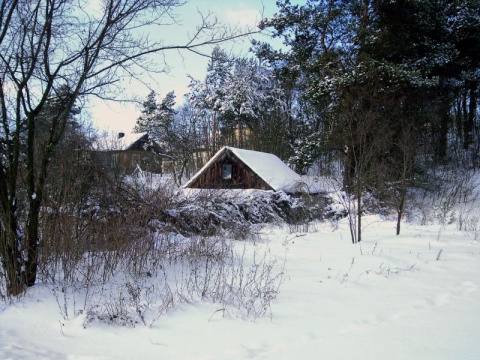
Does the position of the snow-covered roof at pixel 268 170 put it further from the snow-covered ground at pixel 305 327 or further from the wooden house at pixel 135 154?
the snow-covered ground at pixel 305 327

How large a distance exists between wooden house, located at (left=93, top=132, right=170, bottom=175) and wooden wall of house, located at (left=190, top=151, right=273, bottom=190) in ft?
10.5

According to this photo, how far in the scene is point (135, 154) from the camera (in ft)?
91.3

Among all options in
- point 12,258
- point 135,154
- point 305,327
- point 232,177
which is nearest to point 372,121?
point 305,327

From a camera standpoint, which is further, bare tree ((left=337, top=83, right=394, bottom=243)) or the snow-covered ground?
bare tree ((left=337, top=83, right=394, bottom=243))

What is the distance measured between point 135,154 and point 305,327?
25.5m

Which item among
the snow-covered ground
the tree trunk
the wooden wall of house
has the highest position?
the wooden wall of house

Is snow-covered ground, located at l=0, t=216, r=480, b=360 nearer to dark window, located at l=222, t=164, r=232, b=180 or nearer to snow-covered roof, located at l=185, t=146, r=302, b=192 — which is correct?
snow-covered roof, located at l=185, t=146, r=302, b=192

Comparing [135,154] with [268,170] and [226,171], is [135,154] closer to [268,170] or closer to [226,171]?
[226,171]

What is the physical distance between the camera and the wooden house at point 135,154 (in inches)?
608

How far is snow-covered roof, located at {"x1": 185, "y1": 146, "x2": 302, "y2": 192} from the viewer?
66.1ft

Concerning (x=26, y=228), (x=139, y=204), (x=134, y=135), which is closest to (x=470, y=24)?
(x=139, y=204)

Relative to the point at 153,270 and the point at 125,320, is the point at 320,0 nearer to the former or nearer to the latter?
the point at 153,270

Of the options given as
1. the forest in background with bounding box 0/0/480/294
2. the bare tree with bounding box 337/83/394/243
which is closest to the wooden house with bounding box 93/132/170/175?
the forest in background with bounding box 0/0/480/294

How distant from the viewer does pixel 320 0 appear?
757 inches
